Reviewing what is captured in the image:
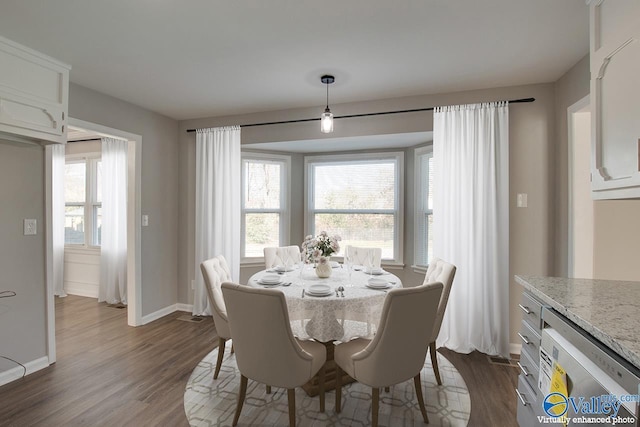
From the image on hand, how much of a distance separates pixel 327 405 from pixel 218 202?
8.75 ft

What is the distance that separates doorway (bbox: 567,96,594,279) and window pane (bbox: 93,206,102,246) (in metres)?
6.00

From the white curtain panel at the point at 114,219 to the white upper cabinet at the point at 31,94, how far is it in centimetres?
213

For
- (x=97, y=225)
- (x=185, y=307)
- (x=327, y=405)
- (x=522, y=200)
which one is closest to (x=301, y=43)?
(x=522, y=200)

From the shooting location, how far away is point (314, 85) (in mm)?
3020

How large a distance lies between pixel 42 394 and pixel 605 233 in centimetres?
434

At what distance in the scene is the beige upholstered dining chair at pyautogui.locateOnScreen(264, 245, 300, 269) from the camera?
3.51 meters

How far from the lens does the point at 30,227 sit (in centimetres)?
267

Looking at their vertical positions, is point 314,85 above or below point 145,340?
above

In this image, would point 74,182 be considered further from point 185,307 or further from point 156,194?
point 185,307

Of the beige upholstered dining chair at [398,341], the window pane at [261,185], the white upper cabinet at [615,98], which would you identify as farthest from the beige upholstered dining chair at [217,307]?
the white upper cabinet at [615,98]

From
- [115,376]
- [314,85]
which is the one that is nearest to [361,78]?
[314,85]

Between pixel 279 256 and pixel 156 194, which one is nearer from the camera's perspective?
pixel 279 256

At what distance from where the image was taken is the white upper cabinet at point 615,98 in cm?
146

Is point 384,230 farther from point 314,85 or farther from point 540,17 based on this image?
point 540,17
